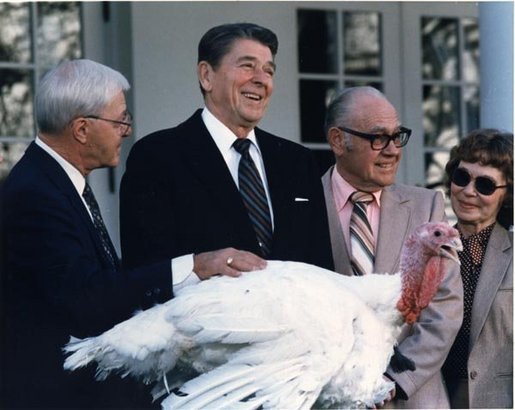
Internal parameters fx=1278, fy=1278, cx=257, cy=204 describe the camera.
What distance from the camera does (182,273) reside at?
12.5 ft

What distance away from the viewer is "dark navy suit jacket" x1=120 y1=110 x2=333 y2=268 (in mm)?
3957

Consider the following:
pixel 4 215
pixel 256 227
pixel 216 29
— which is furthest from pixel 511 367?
pixel 4 215

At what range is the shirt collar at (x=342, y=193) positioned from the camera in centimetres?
445

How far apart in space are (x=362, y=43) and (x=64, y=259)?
3468 millimetres

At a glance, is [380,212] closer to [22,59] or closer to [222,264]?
[222,264]

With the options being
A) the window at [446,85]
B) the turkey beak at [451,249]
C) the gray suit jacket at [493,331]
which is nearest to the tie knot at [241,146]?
the turkey beak at [451,249]

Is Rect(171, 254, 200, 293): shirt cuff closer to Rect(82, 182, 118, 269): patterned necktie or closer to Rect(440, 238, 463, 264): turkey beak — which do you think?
Rect(82, 182, 118, 269): patterned necktie

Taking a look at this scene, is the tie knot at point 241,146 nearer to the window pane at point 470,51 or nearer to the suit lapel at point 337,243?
the suit lapel at point 337,243

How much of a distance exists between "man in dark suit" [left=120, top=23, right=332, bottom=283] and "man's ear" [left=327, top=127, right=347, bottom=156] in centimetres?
23

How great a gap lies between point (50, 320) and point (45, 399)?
0.24m

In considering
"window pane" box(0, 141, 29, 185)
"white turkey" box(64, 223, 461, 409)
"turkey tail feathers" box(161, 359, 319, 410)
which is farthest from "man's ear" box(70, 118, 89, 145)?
"window pane" box(0, 141, 29, 185)

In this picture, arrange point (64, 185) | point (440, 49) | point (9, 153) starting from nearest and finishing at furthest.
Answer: point (64, 185)
point (9, 153)
point (440, 49)

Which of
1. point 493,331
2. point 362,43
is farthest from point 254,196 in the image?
point 362,43

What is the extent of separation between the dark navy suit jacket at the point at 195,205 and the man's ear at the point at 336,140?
0.33 metres
